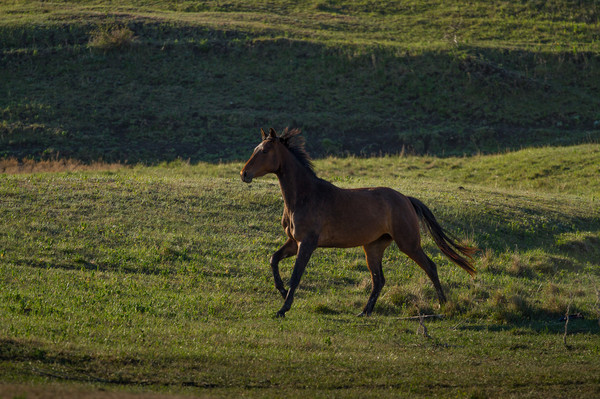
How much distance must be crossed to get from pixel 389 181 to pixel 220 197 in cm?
759

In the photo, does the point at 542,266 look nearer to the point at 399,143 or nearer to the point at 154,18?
the point at 399,143

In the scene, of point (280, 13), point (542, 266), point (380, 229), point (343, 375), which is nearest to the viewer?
point (343, 375)

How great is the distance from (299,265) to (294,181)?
1.49 m

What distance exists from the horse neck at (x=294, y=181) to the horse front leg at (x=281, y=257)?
72 centimetres

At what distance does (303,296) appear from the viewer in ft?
45.1

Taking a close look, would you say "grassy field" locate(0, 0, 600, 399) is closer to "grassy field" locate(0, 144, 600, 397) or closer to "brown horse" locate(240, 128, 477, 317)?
"grassy field" locate(0, 144, 600, 397)

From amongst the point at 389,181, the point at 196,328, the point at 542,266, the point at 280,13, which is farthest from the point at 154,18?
the point at 196,328

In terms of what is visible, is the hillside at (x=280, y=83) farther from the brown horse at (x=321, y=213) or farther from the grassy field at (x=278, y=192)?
the brown horse at (x=321, y=213)

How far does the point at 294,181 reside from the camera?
12461mm

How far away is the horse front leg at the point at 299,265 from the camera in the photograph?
11.9 meters

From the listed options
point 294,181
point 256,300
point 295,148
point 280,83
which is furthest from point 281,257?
point 280,83

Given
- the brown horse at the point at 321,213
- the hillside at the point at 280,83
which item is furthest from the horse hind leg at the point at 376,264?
the hillside at the point at 280,83

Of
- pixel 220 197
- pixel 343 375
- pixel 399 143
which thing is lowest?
pixel 399 143

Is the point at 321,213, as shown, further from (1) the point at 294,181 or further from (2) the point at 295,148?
(2) the point at 295,148
